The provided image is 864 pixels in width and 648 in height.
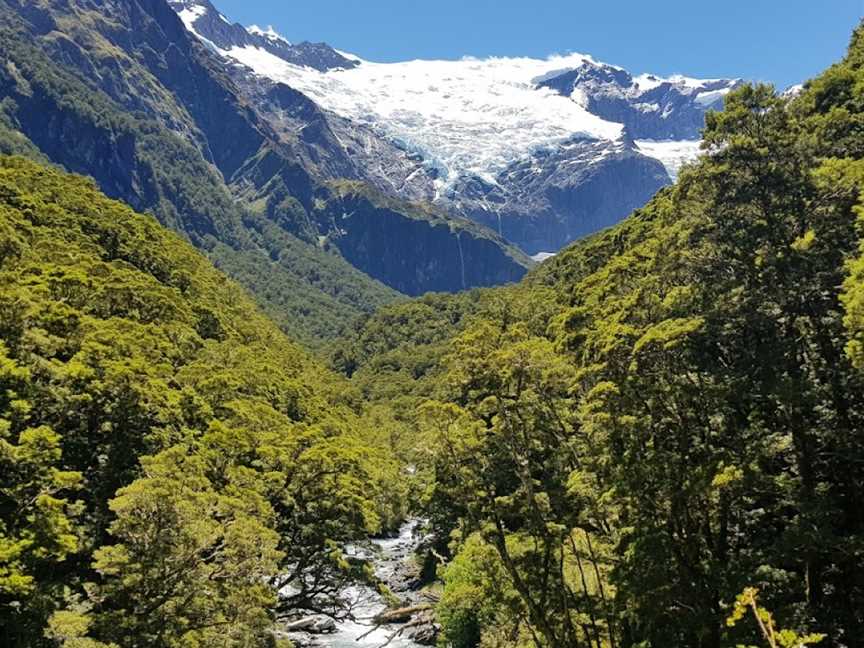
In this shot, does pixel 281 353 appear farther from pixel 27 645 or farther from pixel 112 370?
pixel 27 645

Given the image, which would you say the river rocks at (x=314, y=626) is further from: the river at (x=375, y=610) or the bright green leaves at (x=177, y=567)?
the bright green leaves at (x=177, y=567)

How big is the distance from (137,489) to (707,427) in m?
21.5

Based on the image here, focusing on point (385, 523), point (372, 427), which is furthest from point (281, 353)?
point (385, 523)

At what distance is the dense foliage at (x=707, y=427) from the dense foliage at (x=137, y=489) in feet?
34.0

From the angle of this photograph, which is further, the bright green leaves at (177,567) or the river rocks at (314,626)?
the river rocks at (314,626)

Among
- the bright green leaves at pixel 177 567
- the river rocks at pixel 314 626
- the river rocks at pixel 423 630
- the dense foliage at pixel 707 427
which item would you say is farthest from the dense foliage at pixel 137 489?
the dense foliage at pixel 707 427

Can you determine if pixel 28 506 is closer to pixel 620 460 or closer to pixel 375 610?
pixel 620 460

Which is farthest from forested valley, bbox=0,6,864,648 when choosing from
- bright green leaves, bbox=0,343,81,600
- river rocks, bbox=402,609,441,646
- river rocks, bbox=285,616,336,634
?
river rocks, bbox=285,616,336,634

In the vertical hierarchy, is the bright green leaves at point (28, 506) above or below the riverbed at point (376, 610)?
above

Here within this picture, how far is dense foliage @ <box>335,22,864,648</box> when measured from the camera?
21250 millimetres

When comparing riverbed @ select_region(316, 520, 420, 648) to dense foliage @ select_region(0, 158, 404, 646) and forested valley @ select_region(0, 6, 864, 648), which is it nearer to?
dense foliage @ select_region(0, 158, 404, 646)

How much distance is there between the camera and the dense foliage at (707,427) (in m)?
21.2

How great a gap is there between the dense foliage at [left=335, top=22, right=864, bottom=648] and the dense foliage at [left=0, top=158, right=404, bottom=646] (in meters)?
10.4

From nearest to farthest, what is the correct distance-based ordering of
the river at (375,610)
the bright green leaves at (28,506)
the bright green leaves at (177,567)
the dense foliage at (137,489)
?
the bright green leaves at (28,506) < the dense foliage at (137,489) < the bright green leaves at (177,567) < the river at (375,610)
